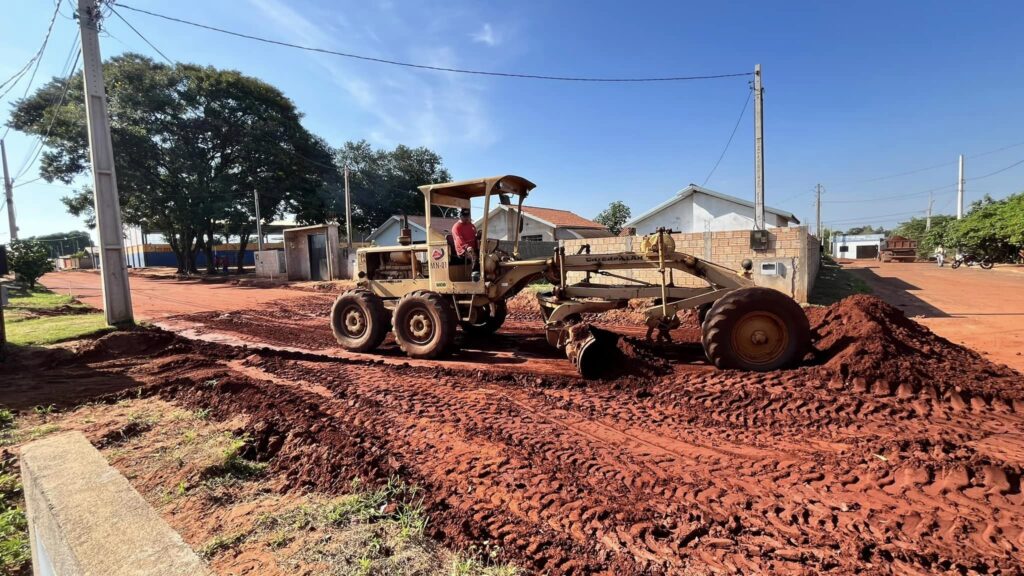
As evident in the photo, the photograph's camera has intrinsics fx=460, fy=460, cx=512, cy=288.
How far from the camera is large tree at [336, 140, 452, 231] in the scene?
41.6 meters

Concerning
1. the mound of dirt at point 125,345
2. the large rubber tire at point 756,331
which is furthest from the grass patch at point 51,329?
the large rubber tire at point 756,331

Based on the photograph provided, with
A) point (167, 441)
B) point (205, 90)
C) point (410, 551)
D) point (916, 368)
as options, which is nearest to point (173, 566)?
point (410, 551)

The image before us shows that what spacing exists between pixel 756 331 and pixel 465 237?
4242mm

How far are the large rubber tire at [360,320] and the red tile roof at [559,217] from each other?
72.0 ft

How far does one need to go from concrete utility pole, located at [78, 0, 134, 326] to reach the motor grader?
5097 millimetres

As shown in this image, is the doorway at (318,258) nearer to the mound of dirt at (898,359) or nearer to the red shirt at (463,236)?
the red shirt at (463,236)

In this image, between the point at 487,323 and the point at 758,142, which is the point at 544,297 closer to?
the point at 487,323

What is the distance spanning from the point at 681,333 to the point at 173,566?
7399 mm

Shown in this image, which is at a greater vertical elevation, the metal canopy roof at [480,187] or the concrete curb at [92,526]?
the metal canopy roof at [480,187]

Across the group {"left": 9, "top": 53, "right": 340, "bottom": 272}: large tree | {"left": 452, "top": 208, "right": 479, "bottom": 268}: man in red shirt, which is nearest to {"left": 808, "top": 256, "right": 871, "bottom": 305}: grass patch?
{"left": 452, "top": 208, "right": 479, "bottom": 268}: man in red shirt

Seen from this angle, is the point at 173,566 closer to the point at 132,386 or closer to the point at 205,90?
the point at 132,386

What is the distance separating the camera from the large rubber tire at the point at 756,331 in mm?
5293

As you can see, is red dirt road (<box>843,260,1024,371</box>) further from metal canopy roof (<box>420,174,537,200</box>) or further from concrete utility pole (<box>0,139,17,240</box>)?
concrete utility pole (<box>0,139,17,240</box>)

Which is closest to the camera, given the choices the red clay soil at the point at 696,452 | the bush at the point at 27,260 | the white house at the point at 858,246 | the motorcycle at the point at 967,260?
the red clay soil at the point at 696,452
